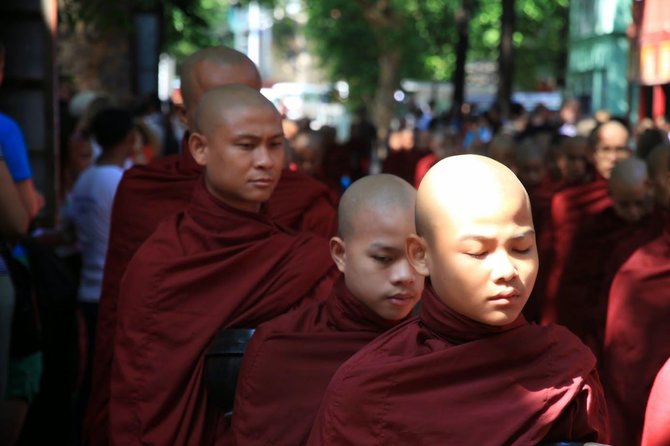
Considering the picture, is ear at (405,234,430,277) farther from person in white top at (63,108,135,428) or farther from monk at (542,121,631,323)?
monk at (542,121,631,323)

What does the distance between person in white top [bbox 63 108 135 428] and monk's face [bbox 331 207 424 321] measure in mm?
3386

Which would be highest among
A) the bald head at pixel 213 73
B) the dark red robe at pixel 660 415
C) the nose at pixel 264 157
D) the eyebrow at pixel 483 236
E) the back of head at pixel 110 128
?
the bald head at pixel 213 73

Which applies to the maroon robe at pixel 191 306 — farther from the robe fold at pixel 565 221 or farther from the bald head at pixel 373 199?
the robe fold at pixel 565 221

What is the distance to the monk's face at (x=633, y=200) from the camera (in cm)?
759

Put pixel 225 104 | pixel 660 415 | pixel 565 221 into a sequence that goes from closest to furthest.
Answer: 1. pixel 660 415
2. pixel 225 104
3. pixel 565 221

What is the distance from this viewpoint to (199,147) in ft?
17.0

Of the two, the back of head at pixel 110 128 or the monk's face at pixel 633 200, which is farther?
the back of head at pixel 110 128

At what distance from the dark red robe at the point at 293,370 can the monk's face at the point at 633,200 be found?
370 cm

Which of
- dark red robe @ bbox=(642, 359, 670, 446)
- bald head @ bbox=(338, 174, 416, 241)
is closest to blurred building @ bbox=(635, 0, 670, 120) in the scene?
bald head @ bbox=(338, 174, 416, 241)

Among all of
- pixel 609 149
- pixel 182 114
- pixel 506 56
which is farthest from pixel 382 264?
pixel 506 56

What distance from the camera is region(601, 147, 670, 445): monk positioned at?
530 cm

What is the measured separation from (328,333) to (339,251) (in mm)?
342

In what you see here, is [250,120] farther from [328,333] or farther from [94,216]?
[94,216]

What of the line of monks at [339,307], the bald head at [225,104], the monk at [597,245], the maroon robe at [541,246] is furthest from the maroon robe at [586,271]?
the bald head at [225,104]
